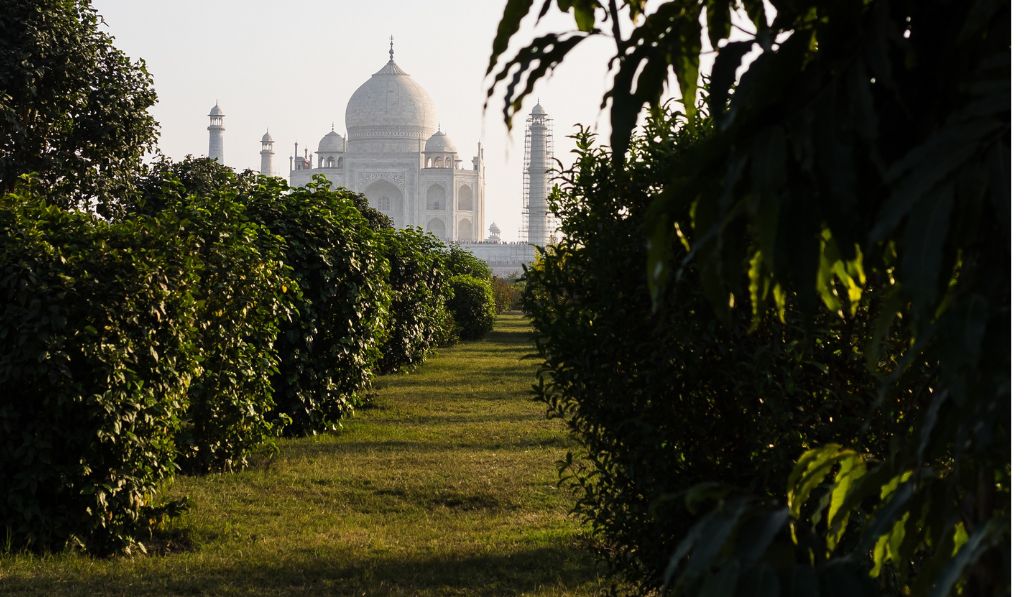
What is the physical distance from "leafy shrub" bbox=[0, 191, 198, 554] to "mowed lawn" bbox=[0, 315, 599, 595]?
213 mm

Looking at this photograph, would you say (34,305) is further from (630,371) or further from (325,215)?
(325,215)

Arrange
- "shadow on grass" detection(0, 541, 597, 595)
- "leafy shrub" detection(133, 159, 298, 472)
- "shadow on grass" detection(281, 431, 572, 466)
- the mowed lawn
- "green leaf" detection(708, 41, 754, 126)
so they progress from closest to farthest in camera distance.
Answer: "green leaf" detection(708, 41, 754, 126)
"shadow on grass" detection(0, 541, 597, 595)
the mowed lawn
"leafy shrub" detection(133, 159, 298, 472)
"shadow on grass" detection(281, 431, 572, 466)

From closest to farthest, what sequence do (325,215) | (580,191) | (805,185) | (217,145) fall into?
(805,185)
(580,191)
(325,215)
(217,145)

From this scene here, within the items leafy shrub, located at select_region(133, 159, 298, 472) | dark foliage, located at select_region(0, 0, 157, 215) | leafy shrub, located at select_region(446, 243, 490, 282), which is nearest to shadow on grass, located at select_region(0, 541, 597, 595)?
leafy shrub, located at select_region(133, 159, 298, 472)

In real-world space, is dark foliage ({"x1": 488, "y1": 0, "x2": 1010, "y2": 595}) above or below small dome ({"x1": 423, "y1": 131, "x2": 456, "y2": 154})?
below

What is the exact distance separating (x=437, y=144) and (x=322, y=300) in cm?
7126

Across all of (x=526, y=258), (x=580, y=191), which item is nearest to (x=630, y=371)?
(x=580, y=191)

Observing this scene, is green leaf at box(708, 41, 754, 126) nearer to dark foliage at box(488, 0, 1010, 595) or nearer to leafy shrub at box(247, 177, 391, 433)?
dark foliage at box(488, 0, 1010, 595)

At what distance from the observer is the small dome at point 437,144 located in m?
78.3

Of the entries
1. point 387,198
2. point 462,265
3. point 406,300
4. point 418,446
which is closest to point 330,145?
point 387,198

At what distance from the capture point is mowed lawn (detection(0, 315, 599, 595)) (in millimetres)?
4543

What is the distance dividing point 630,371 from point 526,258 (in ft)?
238

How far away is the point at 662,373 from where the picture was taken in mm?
3502

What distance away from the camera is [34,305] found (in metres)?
4.38
